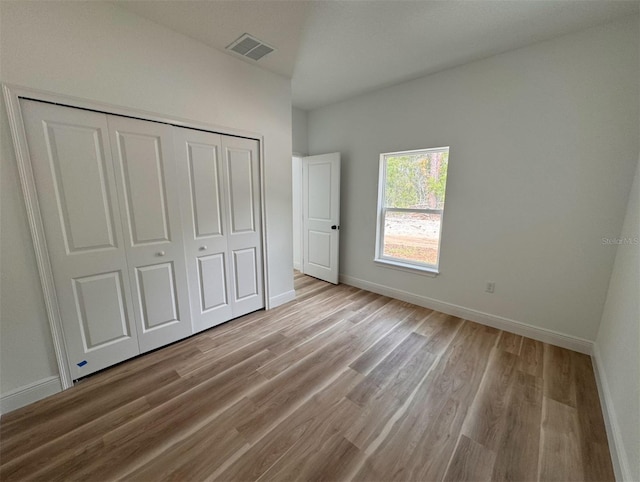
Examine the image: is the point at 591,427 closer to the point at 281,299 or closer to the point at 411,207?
the point at 411,207

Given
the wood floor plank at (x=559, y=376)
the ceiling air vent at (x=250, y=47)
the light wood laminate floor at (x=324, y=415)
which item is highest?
the ceiling air vent at (x=250, y=47)

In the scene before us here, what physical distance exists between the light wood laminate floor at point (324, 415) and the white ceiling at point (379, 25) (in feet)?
9.05

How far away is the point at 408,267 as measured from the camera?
11.0 feet

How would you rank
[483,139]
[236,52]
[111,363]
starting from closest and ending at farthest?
[111,363] → [236,52] → [483,139]

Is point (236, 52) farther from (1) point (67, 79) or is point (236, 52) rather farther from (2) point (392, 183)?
(2) point (392, 183)

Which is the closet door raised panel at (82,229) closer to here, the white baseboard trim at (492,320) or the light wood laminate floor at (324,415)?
the light wood laminate floor at (324,415)

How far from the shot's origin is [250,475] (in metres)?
1.30

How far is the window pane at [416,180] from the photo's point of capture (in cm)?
302

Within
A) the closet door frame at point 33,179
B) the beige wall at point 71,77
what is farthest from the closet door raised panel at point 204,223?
the closet door frame at point 33,179

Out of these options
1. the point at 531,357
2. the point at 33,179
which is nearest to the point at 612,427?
the point at 531,357

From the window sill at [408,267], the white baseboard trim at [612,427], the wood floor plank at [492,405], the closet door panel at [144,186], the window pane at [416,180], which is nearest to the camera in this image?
the white baseboard trim at [612,427]

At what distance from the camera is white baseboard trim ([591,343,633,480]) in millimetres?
1262

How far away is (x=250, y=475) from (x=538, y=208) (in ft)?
10.1

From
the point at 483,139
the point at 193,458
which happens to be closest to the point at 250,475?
the point at 193,458
